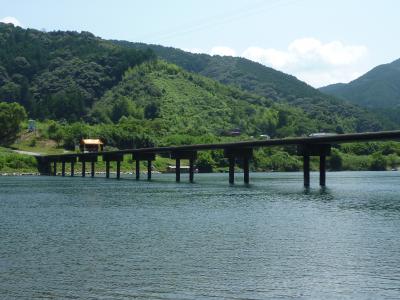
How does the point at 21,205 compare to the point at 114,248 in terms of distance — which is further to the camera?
the point at 21,205

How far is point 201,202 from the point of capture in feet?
276

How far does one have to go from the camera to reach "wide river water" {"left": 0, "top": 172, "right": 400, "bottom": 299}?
2972 centimetres

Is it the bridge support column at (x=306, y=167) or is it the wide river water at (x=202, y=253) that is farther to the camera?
the bridge support column at (x=306, y=167)

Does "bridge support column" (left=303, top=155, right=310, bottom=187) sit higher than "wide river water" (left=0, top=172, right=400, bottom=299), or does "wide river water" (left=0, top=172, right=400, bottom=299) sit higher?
"bridge support column" (left=303, top=155, right=310, bottom=187)

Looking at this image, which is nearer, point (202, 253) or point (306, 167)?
point (202, 253)

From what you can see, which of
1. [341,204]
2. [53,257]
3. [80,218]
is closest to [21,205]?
[80,218]

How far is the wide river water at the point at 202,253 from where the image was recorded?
29.7 metres

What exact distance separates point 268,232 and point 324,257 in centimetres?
1249

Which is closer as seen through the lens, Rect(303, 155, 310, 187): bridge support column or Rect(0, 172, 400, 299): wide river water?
Rect(0, 172, 400, 299): wide river water

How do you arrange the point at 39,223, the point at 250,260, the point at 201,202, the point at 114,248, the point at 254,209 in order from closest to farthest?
the point at 250,260 < the point at 114,248 < the point at 39,223 < the point at 254,209 < the point at 201,202

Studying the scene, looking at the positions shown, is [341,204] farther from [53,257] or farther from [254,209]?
[53,257]

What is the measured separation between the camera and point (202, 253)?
1565 inches

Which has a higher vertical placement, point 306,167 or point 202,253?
point 306,167

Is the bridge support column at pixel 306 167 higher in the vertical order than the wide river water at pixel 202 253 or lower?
higher
